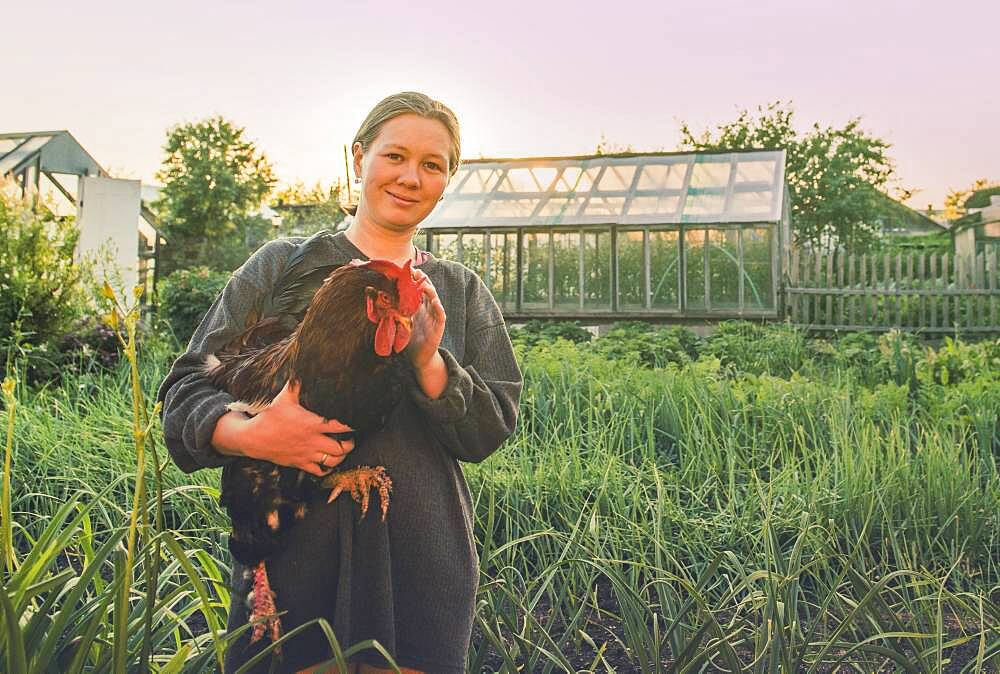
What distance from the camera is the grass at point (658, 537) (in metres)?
1.87

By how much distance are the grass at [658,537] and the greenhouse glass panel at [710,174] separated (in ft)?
33.9

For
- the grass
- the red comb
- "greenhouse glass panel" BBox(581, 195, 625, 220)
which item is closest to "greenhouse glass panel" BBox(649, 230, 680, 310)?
"greenhouse glass panel" BBox(581, 195, 625, 220)

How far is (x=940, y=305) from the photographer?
46.3 feet

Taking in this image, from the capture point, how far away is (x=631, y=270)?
15062 millimetres

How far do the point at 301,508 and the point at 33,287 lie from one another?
5595 mm

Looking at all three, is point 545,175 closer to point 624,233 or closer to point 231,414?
point 624,233

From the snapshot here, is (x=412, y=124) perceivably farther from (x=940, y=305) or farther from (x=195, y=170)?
(x=195, y=170)

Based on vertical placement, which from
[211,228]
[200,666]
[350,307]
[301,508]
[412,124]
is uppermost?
[211,228]

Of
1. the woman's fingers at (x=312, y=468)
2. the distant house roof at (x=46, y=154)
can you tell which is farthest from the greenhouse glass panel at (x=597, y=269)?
the woman's fingers at (x=312, y=468)

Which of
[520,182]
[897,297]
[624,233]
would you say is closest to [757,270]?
[897,297]

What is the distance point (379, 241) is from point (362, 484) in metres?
0.45

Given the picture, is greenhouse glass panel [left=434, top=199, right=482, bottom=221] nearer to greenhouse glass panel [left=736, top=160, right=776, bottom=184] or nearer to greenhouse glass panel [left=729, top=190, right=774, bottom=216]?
greenhouse glass panel [left=729, top=190, right=774, bottom=216]

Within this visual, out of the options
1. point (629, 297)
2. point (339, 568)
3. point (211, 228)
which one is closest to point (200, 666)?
point (339, 568)

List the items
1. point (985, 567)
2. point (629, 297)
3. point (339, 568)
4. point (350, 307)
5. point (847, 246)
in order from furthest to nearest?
point (847, 246) < point (629, 297) < point (985, 567) < point (339, 568) < point (350, 307)
